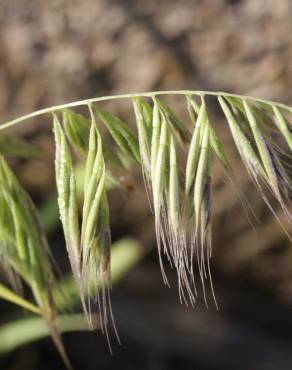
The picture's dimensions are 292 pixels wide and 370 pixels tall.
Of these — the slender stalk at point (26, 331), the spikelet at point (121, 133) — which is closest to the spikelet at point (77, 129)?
the spikelet at point (121, 133)

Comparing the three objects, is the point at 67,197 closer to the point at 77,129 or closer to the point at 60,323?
the point at 77,129

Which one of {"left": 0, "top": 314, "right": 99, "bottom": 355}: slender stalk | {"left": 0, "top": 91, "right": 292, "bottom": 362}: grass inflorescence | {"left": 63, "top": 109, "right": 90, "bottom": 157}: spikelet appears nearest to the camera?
{"left": 0, "top": 91, "right": 292, "bottom": 362}: grass inflorescence

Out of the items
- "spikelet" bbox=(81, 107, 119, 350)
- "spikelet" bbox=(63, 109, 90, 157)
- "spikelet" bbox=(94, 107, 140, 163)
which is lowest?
"spikelet" bbox=(81, 107, 119, 350)

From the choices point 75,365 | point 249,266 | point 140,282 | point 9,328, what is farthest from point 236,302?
point 9,328

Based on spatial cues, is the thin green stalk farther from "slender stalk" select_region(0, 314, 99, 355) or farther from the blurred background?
the blurred background

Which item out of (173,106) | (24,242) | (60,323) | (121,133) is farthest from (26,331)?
(121,133)

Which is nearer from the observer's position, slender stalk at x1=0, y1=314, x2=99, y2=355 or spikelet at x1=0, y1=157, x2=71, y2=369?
spikelet at x1=0, y1=157, x2=71, y2=369

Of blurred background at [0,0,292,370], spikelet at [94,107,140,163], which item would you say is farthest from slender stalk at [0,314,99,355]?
spikelet at [94,107,140,163]

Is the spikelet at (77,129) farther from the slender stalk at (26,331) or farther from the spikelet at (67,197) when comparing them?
the slender stalk at (26,331)

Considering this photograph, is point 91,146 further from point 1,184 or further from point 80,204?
point 80,204
